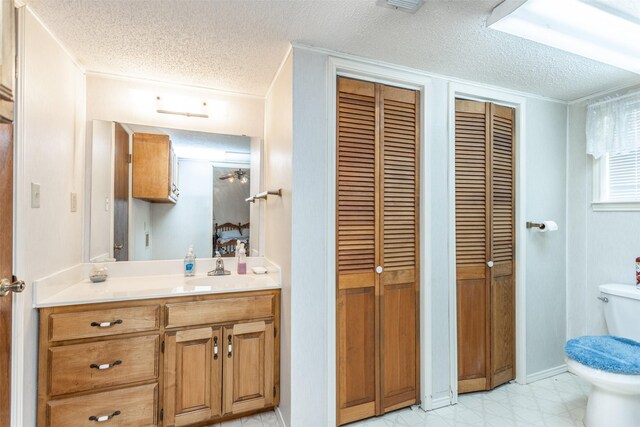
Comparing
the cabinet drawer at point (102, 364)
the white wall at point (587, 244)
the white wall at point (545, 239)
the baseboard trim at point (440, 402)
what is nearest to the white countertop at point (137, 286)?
the cabinet drawer at point (102, 364)

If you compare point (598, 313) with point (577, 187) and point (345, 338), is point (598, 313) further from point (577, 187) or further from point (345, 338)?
point (345, 338)

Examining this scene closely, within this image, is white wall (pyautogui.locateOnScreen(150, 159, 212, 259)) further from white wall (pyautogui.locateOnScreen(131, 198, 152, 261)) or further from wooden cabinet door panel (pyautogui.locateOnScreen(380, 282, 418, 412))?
wooden cabinet door panel (pyautogui.locateOnScreen(380, 282, 418, 412))

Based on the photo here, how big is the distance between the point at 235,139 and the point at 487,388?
258 cm

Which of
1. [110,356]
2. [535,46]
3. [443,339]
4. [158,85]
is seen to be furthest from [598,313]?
[158,85]

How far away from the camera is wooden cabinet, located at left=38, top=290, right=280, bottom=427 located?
1.51m

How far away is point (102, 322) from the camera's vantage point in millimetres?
1575

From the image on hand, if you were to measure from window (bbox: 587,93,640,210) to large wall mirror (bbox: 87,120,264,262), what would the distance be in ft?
8.37

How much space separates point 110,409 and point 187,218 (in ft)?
3.91

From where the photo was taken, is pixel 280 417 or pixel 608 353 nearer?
pixel 608 353

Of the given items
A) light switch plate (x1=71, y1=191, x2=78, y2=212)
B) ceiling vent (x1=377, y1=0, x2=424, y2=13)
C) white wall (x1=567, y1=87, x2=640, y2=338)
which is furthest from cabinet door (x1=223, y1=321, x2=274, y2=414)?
white wall (x1=567, y1=87, x2=640, y2=338)

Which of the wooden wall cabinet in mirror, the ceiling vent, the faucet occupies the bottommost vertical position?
the faucet

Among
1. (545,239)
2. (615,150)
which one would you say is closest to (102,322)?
(545,239)

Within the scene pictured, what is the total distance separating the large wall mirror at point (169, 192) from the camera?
206 centimetres

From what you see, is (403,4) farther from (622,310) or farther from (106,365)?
(622,310)
